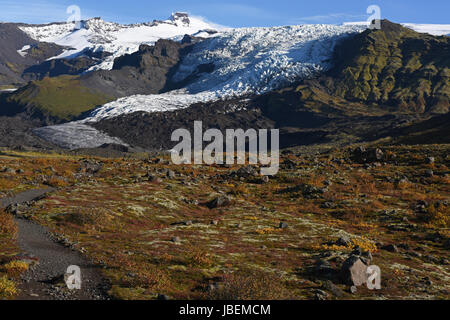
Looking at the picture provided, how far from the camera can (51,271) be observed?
64.4 feet

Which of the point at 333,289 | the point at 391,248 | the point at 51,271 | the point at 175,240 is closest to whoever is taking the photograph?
the point at 333,289

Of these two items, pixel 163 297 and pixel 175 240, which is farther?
pixel 175 240

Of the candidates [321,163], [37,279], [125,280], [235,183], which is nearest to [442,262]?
[125,280]

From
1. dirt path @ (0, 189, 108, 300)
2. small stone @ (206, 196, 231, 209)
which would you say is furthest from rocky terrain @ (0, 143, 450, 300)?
dirt path @ (0, 189, 108, 300)

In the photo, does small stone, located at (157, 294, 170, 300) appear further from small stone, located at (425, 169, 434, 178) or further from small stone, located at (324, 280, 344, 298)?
small stone, located at (425, 169, 434, 178)

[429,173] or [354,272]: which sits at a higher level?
[429,173]

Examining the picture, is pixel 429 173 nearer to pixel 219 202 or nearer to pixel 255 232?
pixel 219 202

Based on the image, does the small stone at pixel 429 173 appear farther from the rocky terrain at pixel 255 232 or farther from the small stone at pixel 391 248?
the small stone at pixel 391 248

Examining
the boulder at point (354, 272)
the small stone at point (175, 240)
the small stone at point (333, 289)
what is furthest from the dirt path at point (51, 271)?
the boulder at point (354, 272)

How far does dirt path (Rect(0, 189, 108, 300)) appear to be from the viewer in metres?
16.9

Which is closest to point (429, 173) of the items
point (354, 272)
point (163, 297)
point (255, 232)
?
point (255, 232)

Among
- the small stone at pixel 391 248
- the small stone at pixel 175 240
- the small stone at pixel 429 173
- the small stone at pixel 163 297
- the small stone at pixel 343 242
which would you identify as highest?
the small stone at pixel 429 173

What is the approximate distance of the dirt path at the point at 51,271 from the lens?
55.6ft
